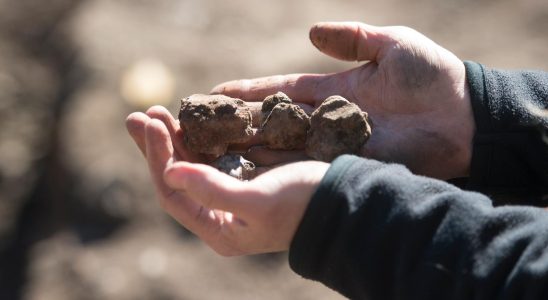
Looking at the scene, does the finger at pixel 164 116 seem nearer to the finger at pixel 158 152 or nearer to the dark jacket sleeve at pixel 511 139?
the finger at pixel 158 152

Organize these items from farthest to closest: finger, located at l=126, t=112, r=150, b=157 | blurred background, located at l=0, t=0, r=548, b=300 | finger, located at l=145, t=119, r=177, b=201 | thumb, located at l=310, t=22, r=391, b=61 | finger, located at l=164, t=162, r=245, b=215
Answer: blurred background, located at l=0, t=0, r=548, b=300
thumb, located at l=310, t=22, r=391, b=61
finger, located at l=126, t=112, r=150, b=157
finger, located at l=145, t=119, r=177, b=201
finger, located at l=164, t=162, r=245, b=215

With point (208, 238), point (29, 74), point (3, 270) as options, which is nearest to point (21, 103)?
point (29, 74)

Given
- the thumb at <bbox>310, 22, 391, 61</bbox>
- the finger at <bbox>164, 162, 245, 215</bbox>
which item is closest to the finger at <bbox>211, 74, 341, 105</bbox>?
the thumb at <bbox>310, 22, 391, 61</bbox>

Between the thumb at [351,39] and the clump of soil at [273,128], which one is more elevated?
the thumb at [351,39]

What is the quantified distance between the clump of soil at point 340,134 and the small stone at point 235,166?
21 centimetres

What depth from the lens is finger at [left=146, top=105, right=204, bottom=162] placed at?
6.70 ft

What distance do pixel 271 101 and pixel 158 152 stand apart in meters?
0.54

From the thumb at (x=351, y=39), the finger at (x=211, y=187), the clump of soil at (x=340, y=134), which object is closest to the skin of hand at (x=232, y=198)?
the finger at (x=211, y=187)

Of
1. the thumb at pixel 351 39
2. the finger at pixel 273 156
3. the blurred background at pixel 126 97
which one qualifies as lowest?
the blurred background at pixel 126 97

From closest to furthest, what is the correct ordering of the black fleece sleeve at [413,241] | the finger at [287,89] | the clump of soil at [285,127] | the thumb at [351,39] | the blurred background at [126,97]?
the black fleece sleeve at [413,241] → the clump of soil at [285,127] → the thumb at [351,39] → the finger at [287,89] → the blurred background at [126,97]

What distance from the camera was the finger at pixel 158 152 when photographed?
1.86 meters

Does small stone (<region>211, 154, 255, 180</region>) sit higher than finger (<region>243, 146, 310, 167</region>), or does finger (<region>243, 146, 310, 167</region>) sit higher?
small stone (<region>211, 154, 255, 180</region>)

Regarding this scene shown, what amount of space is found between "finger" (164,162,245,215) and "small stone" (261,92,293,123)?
2.03 feet

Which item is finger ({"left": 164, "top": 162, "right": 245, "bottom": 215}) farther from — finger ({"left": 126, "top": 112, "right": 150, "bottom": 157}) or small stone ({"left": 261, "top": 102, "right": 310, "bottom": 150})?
small stone ({"left": 261, "top": 102, "right": 310, "bottom": 150})
